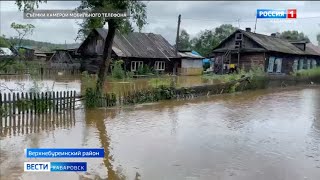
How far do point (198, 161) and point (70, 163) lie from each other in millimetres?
3021

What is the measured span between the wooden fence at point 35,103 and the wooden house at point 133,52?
2187 cm

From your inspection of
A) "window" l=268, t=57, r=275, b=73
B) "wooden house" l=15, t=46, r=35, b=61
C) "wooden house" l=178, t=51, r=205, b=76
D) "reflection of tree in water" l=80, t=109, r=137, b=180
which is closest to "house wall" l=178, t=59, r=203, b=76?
"wooden house" l=178, t=51, r=205, b=76

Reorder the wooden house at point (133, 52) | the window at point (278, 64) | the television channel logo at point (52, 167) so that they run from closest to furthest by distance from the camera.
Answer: the television channel logo at point (52, 167)
the wooden house at point (133, 52)
the window at point (278, 64)

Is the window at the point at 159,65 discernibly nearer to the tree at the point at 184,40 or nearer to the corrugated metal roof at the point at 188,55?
the corrugated metal roof at the point at 188,55

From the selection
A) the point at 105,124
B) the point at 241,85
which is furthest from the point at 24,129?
the point at 241,85

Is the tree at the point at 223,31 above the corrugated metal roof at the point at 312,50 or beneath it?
above

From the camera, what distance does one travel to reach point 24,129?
1190 cm

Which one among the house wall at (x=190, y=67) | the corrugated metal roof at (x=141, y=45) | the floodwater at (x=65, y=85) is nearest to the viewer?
the floodwater at (x=65, y=85)

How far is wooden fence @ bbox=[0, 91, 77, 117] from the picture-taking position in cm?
1253

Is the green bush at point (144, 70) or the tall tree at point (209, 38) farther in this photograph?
the tall tree at point (209, 38)

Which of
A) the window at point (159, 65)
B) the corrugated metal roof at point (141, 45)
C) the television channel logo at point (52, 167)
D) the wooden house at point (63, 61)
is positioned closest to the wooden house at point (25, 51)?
the wooden house at point (63, 61)

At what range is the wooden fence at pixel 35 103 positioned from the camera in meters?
12.5

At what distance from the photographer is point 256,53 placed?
41219mm

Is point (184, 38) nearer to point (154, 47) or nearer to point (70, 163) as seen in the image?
point (154, 47)
